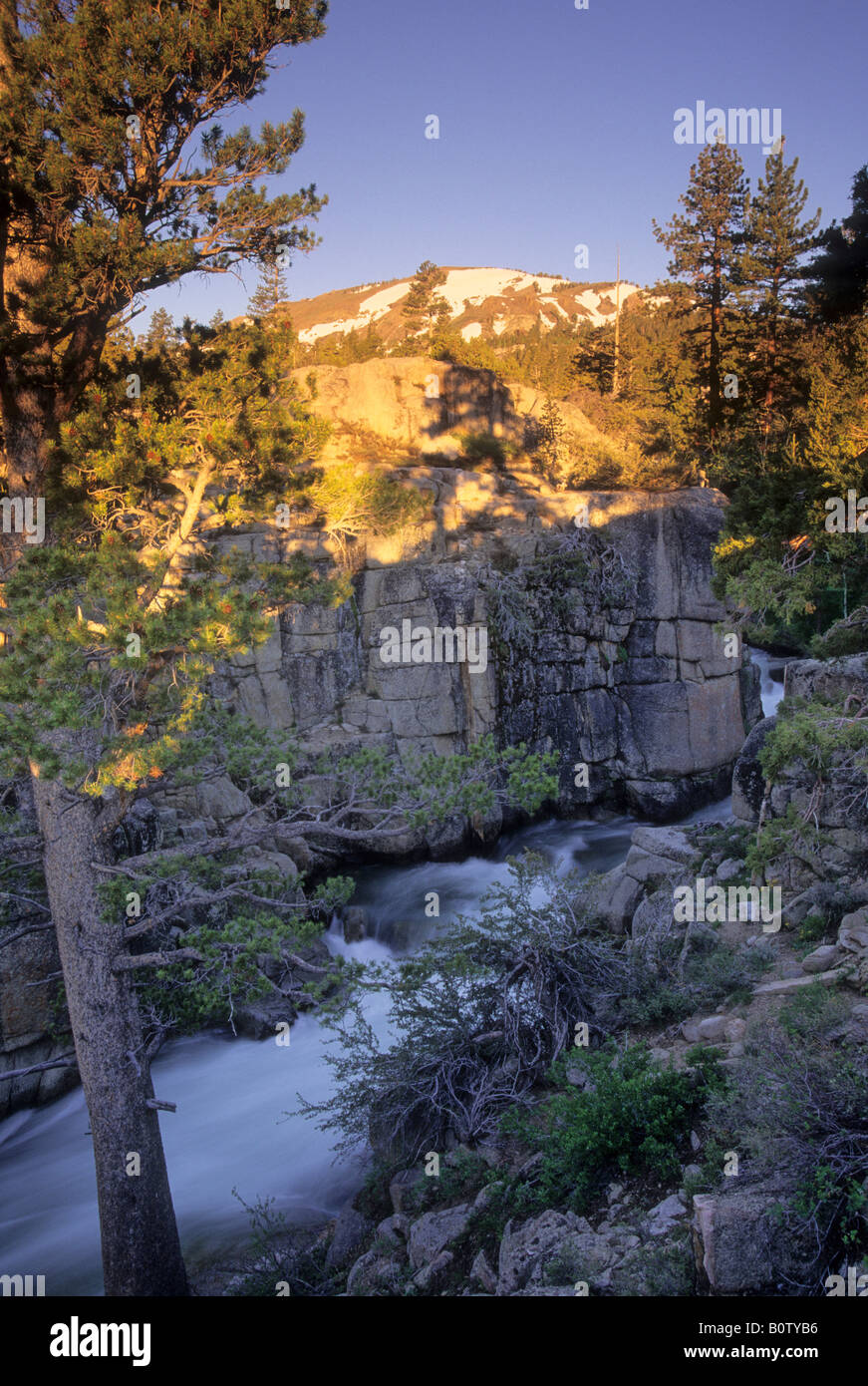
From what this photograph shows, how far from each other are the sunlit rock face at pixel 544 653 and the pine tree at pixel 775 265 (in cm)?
619

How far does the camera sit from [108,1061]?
8.09 m

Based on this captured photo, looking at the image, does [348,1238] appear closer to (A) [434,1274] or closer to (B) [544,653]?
(A) [434,1274]

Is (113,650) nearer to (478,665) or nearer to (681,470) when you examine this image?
(478,665)

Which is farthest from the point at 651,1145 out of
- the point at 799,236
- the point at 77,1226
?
the point at 799,236

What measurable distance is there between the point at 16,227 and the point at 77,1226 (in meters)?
10.4

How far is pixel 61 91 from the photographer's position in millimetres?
7094

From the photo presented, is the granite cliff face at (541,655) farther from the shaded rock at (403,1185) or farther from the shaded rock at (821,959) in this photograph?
the shaded rock at (821,959)

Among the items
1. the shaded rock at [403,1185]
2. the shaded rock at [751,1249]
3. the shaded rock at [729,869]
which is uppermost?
the shaded rock at [729,869]

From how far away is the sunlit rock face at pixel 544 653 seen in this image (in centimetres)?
1884

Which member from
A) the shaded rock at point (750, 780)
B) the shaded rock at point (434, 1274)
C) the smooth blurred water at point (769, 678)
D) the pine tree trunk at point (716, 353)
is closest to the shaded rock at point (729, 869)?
the shaded rock at point (750, 780)

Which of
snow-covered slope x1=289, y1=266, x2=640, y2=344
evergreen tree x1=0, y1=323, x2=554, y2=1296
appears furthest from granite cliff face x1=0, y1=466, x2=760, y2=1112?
snow-covered slope x1=289, y1=266, x2=640, y2=344

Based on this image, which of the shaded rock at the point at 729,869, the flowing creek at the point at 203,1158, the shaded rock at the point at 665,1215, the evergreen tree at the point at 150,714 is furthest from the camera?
the shaded rock at the point at 729,869

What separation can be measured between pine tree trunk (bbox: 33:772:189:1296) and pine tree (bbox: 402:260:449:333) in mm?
36162

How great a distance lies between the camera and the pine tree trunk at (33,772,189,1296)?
8.03 metres
